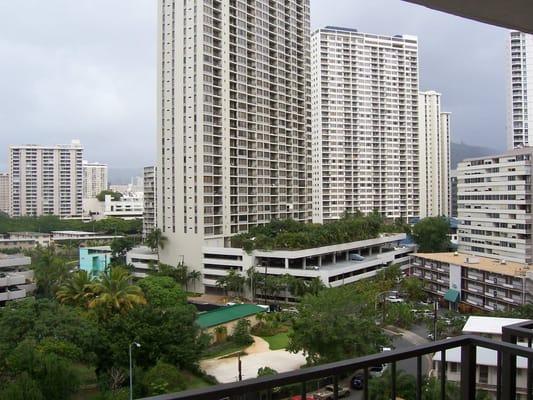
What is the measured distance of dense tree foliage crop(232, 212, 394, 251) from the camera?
56.1 feet

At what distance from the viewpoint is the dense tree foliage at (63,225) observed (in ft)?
101

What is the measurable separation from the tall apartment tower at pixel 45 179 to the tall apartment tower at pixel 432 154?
26.0m

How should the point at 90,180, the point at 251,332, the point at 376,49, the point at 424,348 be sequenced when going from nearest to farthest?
the point at 424,348 < the point at 251,332 < the point at 376,49 < the point at 90,180

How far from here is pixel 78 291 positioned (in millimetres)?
10773

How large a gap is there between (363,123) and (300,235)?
15.2 metres

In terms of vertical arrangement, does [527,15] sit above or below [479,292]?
above

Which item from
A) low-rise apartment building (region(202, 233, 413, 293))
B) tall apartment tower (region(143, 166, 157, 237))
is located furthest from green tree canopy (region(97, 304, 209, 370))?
tall apartment tower (region(143, 166, 157, 237))

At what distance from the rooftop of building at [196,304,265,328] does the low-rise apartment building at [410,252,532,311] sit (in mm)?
6050

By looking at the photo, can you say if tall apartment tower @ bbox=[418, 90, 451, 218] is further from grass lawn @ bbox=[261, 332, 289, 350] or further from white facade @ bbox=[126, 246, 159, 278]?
grass lawn @ bbox=[261, 332, 289, 350]

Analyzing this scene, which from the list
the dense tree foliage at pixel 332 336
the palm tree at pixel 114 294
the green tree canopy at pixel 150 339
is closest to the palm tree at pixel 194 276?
the palm tree at pixel 114 294

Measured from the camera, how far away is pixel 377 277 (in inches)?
676

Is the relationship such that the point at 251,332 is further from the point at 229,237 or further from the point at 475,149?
the point at 475,149

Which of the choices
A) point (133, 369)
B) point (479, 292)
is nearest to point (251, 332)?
point (133, 369)

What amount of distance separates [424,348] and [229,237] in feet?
58.9
